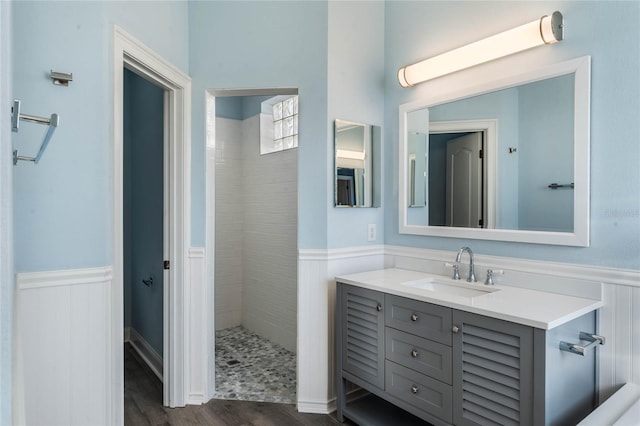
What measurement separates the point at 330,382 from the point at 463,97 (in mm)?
1823

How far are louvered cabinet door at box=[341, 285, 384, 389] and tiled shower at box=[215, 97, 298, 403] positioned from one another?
827 mm

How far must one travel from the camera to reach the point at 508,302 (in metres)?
1.53

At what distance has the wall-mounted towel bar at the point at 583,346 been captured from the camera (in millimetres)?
1364

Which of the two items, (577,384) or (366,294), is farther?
(366,294)

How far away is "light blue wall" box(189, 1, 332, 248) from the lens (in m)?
2.26

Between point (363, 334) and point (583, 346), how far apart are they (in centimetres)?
97

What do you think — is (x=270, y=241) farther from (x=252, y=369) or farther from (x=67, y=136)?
(x=67, y=136)

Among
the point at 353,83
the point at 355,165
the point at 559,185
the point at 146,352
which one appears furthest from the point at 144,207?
the point at 559,185

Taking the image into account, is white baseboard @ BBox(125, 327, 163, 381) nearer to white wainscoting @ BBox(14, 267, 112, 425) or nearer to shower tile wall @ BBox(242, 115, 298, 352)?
shower tile wall @ BBox(242, 115, 298, 352)

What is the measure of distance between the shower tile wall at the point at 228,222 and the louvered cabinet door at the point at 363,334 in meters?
1.88

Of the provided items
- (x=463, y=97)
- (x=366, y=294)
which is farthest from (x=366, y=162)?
(x=366, y=294)
